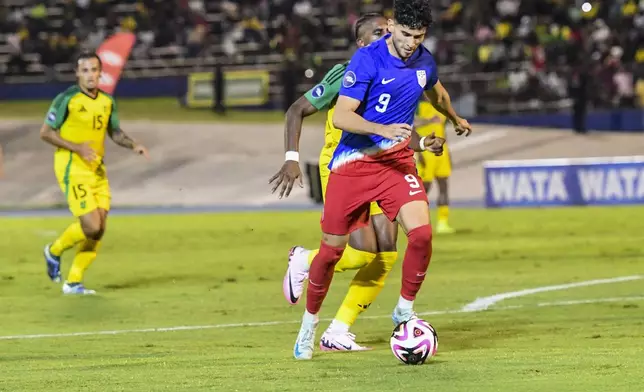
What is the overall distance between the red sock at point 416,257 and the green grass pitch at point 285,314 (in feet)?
1.56

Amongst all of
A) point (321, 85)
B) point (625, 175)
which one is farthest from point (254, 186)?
point (321, 85)

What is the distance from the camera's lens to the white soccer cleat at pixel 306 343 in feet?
28.3

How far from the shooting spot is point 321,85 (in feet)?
29.2

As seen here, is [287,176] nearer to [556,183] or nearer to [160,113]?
[556,183]

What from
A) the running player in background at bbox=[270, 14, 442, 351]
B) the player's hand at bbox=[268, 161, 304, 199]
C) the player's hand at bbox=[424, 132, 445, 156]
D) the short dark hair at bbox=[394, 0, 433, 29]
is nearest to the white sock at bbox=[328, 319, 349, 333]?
the running player in background at bbox=[270, 14, 442, 351]

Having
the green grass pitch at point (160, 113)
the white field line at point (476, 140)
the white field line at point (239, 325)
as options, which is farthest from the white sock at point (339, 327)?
the green grass pitch at point (160, 113)

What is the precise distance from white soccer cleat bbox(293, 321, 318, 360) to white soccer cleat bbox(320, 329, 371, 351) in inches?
17.2

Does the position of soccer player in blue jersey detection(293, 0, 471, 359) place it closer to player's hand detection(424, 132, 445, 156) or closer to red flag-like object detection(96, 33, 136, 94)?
player's hand detection(424, 132, 445, 156)

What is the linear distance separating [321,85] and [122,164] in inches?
902

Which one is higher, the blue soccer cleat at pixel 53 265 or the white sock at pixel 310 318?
the white sock at pixel 310 318

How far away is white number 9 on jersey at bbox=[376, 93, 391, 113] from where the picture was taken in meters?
8.45

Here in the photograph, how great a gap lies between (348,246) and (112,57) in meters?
Answer: 20.4

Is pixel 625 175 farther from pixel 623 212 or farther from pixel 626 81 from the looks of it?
pixel 626 81

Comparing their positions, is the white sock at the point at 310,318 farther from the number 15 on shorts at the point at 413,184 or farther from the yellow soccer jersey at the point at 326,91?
the yellow soccer jersey at the point at 326,91
